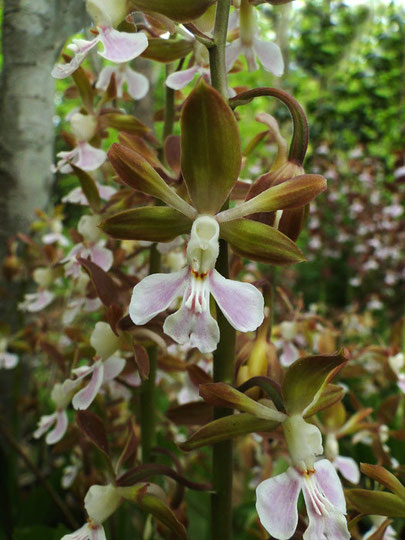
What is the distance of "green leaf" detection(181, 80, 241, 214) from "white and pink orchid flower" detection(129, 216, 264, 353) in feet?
0.11

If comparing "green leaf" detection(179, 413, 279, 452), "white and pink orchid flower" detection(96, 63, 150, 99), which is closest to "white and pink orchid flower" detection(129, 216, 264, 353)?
"green leaf" detection(179, 413, 279, 452)

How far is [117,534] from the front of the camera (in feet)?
3.96

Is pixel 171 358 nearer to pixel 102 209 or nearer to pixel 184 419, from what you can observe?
pixel 184 419

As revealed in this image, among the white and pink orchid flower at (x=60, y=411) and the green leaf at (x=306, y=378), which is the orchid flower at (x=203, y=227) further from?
the white and pink orchid flower at (x=60, y=411)

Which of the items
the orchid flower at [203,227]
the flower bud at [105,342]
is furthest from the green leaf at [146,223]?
the flower bud at [105,342]

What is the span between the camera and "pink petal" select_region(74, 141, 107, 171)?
893 mm

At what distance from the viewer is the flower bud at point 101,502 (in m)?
0.73

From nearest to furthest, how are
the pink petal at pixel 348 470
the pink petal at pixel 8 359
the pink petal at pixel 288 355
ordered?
the pink petal at pixel 348 470, the pink petal at pixel 288 355, the pink petal at pixel 8 359

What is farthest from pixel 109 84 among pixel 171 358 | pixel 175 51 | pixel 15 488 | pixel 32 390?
pixel 32 390

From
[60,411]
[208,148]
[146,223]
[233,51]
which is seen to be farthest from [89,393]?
[233,51]

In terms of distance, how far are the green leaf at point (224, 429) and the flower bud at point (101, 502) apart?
0.58ft

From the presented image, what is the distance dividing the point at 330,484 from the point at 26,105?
1.43 metres

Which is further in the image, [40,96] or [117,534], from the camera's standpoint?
[40,96]

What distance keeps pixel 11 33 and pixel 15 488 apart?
1376 mm
